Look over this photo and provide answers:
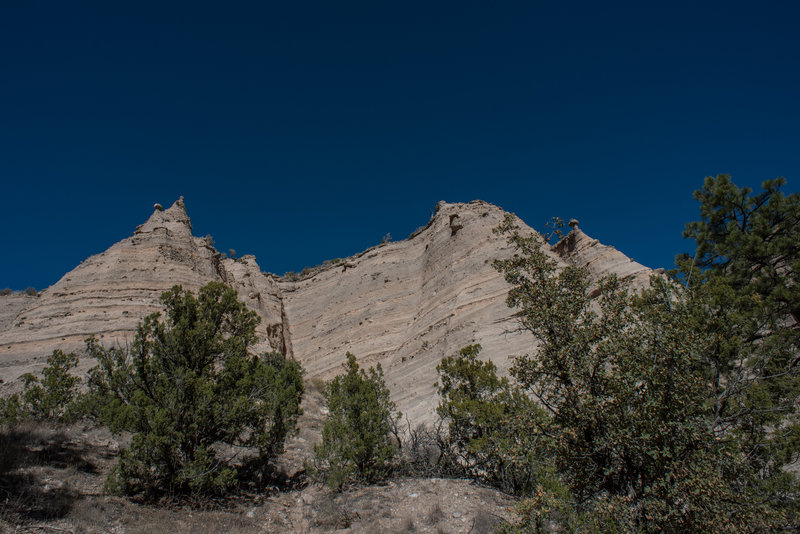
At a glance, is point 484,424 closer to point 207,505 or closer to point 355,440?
point 355,440

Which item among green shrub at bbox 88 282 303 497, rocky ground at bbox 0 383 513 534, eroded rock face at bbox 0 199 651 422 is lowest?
rocky ground at bbox 0 383 513 534

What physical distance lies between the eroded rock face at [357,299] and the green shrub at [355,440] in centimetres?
507

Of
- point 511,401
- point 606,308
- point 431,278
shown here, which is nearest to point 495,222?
point 431,278

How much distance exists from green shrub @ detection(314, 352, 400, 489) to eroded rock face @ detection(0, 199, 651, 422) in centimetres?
507

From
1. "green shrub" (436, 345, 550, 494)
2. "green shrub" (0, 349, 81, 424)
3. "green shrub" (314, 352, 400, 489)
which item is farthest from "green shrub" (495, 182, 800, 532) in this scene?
"green shrub" (0, 349, 81, 424)

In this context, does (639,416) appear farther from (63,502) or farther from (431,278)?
(431,278)

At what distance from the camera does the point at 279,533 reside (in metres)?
7.88

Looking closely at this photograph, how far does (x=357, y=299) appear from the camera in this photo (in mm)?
31266

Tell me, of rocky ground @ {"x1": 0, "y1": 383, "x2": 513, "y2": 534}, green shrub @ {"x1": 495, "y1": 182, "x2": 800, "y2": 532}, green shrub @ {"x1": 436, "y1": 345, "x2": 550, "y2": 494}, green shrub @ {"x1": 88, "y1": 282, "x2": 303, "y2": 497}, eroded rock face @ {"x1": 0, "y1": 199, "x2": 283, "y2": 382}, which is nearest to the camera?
green shrub @ {"x1": 495, "y1": 182, "x2": 800, "y2": 532}

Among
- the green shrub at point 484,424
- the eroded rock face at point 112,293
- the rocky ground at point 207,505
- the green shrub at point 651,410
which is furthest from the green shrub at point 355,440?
the eroded rock face at point 112,293

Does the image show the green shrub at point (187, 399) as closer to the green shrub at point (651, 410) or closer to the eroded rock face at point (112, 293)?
the green shrub at point (651, 410)

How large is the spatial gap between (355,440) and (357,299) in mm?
21113

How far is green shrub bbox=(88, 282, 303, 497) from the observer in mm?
7867

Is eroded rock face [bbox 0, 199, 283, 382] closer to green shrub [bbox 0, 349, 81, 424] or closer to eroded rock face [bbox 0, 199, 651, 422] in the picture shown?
eroded rock face [bbox 0, 199, 651, 422]
